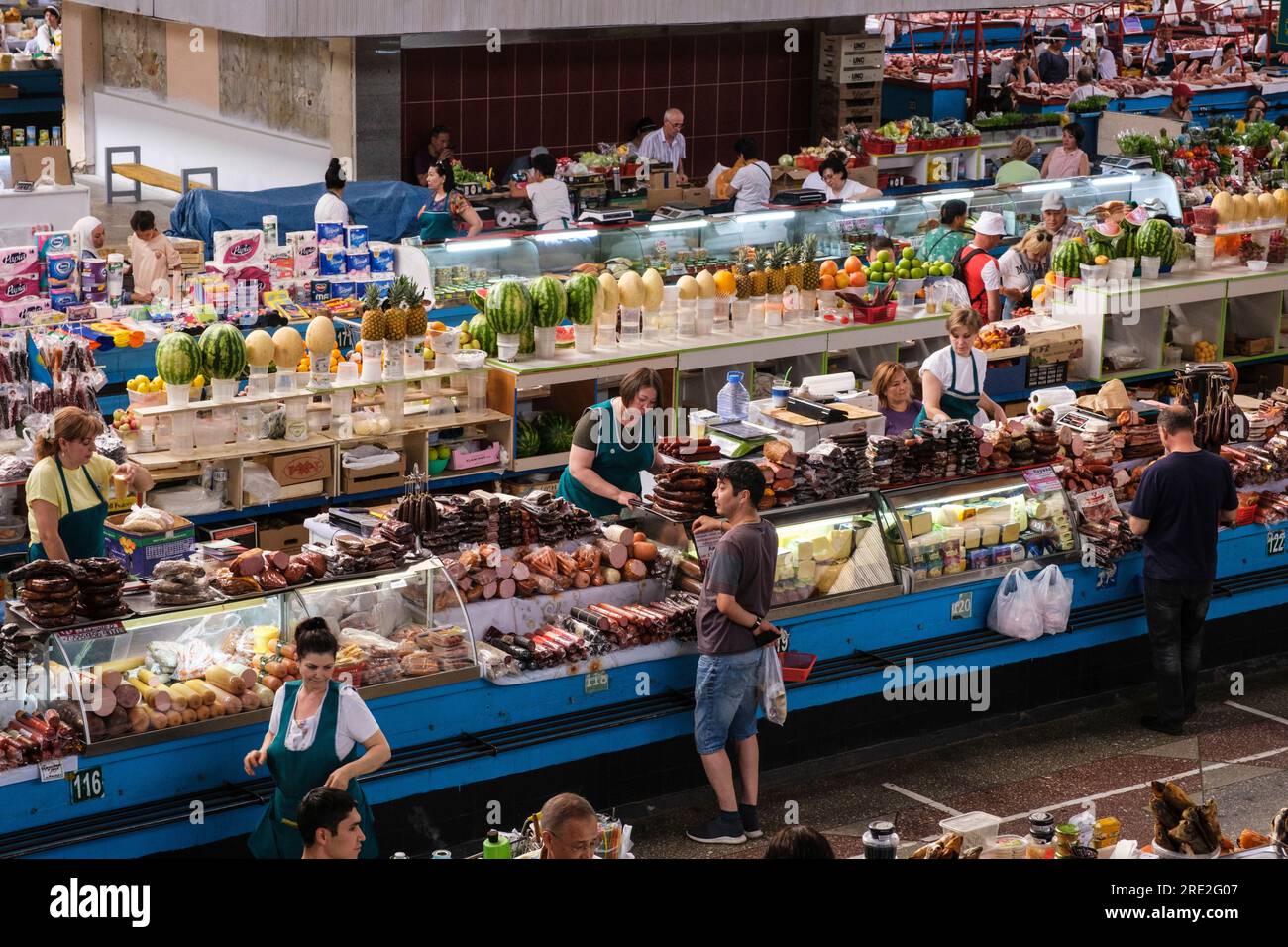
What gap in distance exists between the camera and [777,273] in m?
11.0

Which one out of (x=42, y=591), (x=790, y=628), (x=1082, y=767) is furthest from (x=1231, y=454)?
(x=42, y=591)

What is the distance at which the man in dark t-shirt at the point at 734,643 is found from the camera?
6.84 metres

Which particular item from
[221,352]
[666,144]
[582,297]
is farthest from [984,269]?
[666,144]

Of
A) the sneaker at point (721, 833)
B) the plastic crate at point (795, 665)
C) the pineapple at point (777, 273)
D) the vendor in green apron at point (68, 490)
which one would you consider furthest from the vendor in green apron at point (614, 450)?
the pineapple at point (777, 273)

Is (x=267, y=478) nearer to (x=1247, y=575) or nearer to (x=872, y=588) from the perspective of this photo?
(x=872, y=588)

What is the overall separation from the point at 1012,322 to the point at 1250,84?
13.1 m

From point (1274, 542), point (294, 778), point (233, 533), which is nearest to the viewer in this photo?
point (294, 778)

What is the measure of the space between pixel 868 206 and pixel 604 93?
5850 millimetres

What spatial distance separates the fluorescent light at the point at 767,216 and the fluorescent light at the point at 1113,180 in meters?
2.70

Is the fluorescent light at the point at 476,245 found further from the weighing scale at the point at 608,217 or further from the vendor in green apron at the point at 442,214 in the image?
the vendor in green apron at the point at 442,214

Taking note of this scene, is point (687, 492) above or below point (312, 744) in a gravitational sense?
above

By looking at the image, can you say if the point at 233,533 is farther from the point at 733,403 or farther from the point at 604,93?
the point at 604,93

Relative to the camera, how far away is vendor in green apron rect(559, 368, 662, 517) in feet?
26.2

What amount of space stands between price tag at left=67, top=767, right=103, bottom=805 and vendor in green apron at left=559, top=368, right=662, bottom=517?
267 cm
